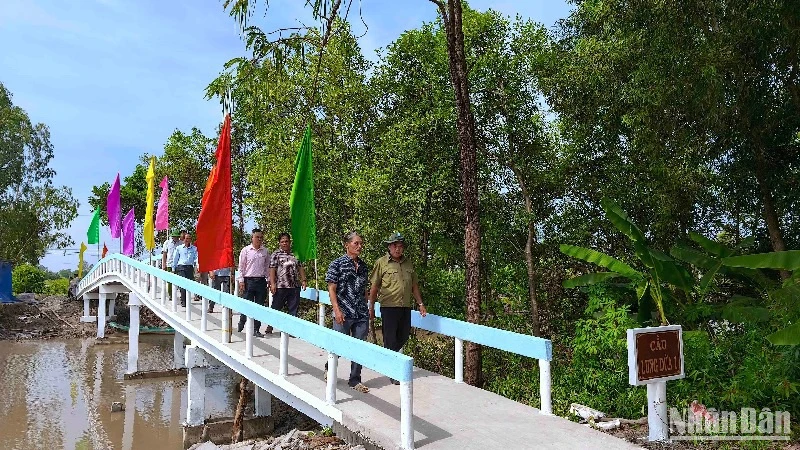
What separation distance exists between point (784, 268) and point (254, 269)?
7.65 m

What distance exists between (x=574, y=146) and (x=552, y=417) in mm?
9442

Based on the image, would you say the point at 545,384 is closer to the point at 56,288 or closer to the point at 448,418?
the point at 448,418

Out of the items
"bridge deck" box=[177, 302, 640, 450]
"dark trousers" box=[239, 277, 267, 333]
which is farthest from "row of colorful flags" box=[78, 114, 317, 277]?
"bridge deck" box=[177, 302, 640, 450]

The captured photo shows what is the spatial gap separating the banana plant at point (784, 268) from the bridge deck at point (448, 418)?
6.25 feet

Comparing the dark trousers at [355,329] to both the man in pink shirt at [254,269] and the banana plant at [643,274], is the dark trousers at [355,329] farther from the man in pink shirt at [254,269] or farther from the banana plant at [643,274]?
the man in pink shirt at [254,269]

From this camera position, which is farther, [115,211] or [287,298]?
[115,211]

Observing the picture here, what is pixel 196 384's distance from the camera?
11172 mm

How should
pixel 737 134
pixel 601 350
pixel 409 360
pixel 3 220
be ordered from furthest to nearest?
pixel 3 220 < pixel 737 134 < pixel 601 350 < pixel 409 360

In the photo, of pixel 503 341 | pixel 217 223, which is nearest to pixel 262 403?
pixel 217 223

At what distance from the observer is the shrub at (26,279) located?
43.1m

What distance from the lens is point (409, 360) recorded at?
5012mm

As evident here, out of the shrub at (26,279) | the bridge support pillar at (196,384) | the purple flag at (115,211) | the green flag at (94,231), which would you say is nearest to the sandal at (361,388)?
the bridge support pillar at (196,384)

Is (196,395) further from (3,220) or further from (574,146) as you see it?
(3,220)

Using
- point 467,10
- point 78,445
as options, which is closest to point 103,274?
point 78,445
